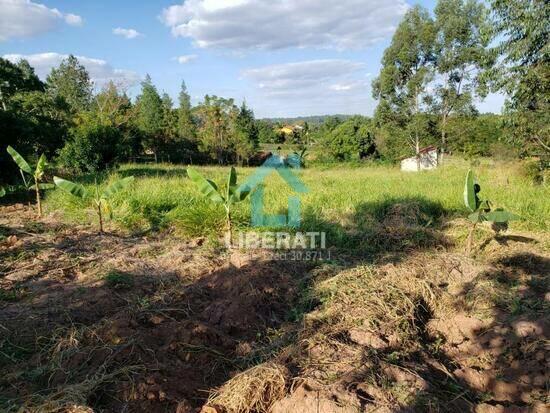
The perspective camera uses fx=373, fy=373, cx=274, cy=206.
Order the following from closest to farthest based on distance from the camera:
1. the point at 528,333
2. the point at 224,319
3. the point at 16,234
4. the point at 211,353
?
1. the point at 211,353
2. the point at 528,333
3. the point at 224,319
4. the point at 16,234

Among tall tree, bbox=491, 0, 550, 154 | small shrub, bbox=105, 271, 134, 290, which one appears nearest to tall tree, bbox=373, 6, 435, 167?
tall tree, bbox=491, 0, 550, 154

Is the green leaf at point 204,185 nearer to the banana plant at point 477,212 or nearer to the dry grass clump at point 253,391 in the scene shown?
the dry grass clump at point 253,391

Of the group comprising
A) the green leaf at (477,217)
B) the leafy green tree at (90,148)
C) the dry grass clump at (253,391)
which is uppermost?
the leafy green tree at (90,148)

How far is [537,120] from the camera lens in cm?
998

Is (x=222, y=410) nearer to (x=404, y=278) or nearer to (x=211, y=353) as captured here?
(x=211, y=353)

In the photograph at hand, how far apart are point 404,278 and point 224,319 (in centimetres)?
191

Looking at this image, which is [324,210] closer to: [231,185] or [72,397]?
[231,185]

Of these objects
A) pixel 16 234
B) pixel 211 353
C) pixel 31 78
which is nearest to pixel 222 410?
pixel 211 353

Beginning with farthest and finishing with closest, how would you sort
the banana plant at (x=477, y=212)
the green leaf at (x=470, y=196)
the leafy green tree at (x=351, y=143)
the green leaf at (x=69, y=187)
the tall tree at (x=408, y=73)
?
the leafy green tree at (x=351, y=143) < the tall tree at (x=408, y=73) < the green leaf at (x=69, y=187) < the green leaf at (x=470, y=196) < the banana plant at (x=477, y=212)

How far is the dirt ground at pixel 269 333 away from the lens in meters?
2.30

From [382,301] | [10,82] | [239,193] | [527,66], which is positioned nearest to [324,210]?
[239,193]

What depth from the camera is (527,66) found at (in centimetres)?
959

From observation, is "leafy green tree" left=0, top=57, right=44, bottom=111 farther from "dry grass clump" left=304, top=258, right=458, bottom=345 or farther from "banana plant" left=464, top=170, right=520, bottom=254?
"banana plant" left=464, top=170, right=520, bottom=254

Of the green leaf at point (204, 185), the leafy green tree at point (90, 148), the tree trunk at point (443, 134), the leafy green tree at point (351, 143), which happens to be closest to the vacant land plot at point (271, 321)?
the green leaf at point (204, 185)
